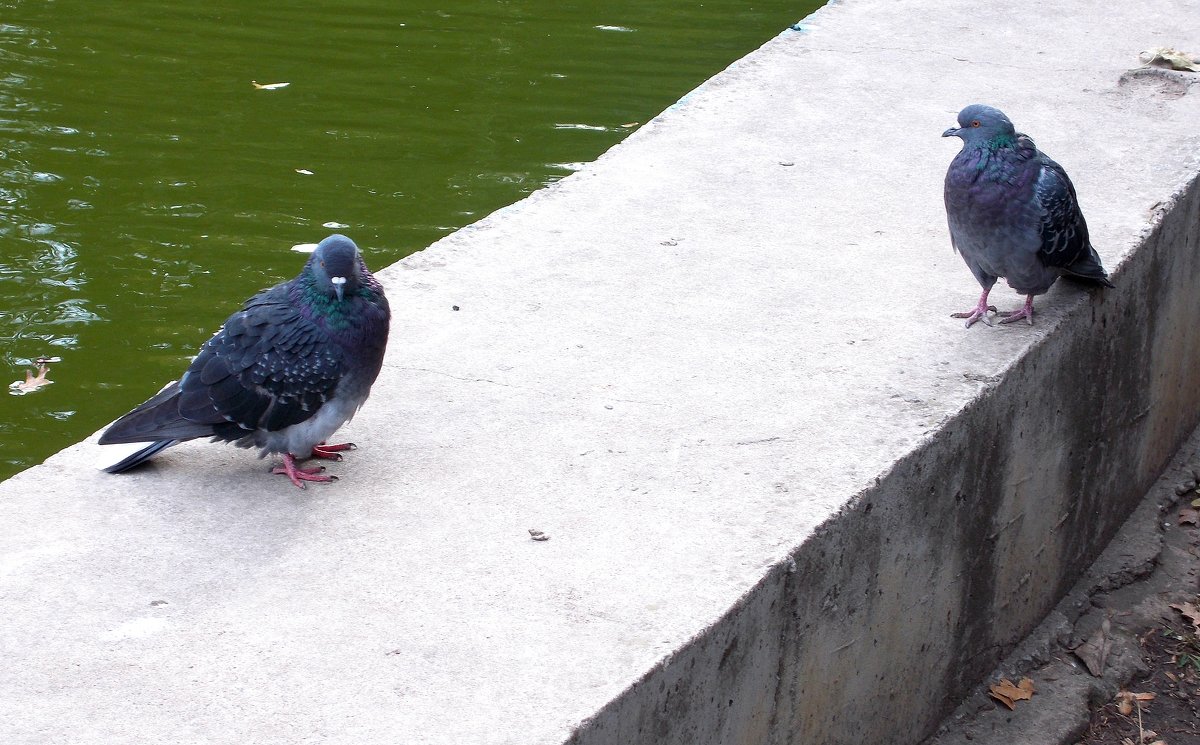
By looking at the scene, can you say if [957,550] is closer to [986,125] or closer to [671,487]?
[671,487]

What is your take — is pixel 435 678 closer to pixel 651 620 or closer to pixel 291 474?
pixel 651 620

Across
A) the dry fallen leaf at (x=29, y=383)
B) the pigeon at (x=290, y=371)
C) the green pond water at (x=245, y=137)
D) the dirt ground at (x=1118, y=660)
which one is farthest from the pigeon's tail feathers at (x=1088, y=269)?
the dry fallen leaf at (x=29, y=383)

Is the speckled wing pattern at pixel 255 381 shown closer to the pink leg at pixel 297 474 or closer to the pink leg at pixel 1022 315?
the pink leg at pixel 297 474

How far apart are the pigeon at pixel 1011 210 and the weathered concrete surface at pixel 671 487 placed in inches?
7.8

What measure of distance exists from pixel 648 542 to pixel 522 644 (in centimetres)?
44

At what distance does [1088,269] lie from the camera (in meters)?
3.88

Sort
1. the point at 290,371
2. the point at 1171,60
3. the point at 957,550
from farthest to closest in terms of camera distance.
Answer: the point at 1171,60, the point at 957,550, the point at 290,371

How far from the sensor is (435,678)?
2572 mm

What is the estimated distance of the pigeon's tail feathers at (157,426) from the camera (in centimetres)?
315

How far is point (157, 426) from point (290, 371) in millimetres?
362

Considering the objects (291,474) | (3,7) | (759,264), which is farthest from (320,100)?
(291,474)

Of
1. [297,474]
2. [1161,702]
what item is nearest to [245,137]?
[297,474]

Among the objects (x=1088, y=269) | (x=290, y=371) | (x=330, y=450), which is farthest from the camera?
(x=1088, y=269)

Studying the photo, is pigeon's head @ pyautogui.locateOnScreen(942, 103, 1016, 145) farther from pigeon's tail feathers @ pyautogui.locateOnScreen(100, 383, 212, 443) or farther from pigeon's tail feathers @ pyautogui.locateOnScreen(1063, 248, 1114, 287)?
pigeon's tail feathers @ pyautogui.locateOnScreen(100, 383, 212, 443)
